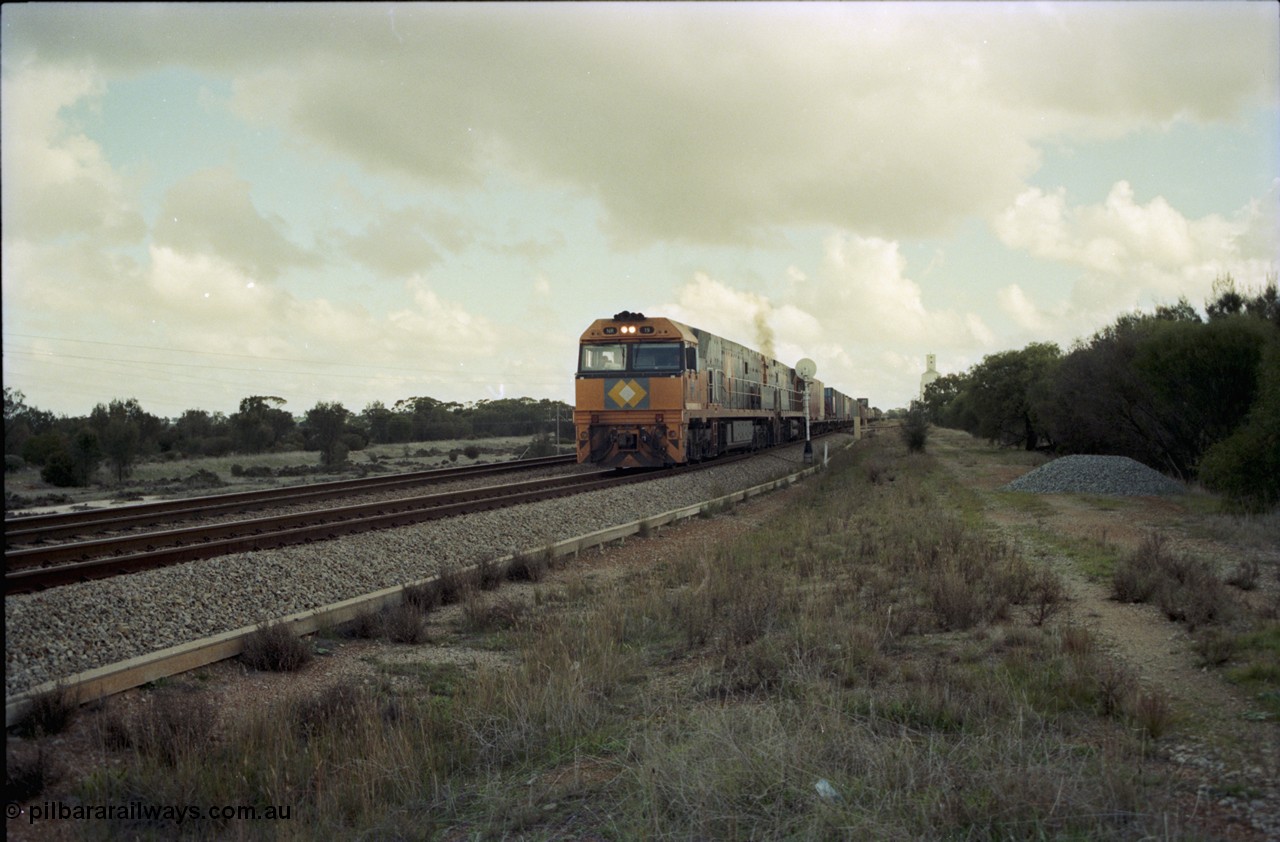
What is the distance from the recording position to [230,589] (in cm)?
867

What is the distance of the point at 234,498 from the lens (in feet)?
58.1

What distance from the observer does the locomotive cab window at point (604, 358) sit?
75.4 ft

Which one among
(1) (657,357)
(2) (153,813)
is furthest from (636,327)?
(2) (153,813)

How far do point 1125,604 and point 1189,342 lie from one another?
608 inches

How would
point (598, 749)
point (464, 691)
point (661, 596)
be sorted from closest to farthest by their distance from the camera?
point (598, 749) → point (464, 691) → point (661, 596)

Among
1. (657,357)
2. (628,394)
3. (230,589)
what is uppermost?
(657,357)

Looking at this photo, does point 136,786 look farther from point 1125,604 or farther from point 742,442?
point 742,442

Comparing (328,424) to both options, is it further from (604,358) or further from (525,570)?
(525,570)

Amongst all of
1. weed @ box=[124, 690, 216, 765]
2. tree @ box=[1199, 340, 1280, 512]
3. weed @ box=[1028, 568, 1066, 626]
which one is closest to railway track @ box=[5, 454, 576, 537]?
weed @ box=[124, 690, 216, 765]

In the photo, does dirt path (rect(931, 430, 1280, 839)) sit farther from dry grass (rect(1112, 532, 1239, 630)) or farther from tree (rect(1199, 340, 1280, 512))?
tree (rect(1199, 340, 1280, 512))

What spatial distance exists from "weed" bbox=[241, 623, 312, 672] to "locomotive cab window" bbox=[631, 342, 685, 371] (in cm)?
Answer: 1587

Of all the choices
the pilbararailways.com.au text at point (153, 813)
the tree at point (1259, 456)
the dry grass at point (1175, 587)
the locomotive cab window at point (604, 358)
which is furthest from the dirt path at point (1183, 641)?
the locomotive cab window at point (604, 358)

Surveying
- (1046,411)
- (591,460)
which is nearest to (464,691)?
(591,460)

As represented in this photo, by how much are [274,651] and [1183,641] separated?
295 inches
